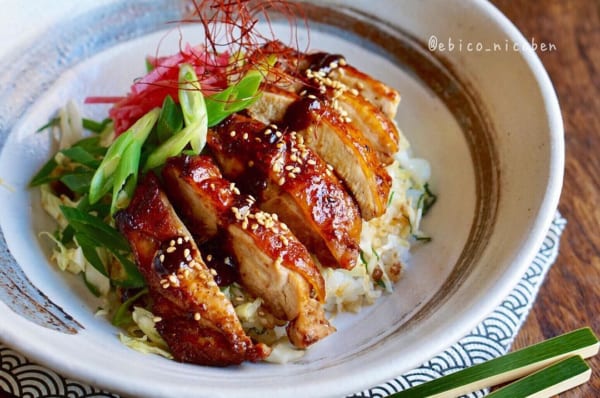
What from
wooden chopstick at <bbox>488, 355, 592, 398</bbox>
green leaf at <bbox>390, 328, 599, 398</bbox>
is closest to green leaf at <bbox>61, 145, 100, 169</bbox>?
green leaf at <bbox>390, 328, 599, 398</bbox>

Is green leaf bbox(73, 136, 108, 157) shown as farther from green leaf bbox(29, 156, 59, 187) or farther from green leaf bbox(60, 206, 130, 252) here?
green leaf bbox(60, 206, 130, 252)

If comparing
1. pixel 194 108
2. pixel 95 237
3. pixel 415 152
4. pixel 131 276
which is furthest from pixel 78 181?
pixel 415 152

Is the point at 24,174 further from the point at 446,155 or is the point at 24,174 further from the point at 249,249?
the point at 446,155

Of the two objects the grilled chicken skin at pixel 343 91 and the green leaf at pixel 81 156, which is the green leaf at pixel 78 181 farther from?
the grilled chicken skin at pixel 343 91

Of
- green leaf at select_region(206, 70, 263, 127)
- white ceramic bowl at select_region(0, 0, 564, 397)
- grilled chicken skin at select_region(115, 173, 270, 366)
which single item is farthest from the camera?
green leaf at select_region(206, 70, 263, 127)

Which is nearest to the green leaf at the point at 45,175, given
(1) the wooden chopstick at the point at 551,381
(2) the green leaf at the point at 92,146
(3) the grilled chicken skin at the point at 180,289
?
(2) the green leaf at the point at 92,146

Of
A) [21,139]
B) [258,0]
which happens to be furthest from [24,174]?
[258,0]
